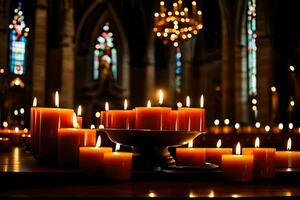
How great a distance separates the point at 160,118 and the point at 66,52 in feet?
65.0

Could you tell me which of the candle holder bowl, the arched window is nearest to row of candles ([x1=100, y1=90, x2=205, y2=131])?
the candle holder bowl

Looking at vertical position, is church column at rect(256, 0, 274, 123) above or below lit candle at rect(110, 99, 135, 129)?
above

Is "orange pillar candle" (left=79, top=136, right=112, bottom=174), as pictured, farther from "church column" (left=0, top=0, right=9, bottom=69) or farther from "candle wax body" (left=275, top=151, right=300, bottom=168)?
"church column" (left=0, top=0, right=9, bottom=69)

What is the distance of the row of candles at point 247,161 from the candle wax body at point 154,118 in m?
0.20

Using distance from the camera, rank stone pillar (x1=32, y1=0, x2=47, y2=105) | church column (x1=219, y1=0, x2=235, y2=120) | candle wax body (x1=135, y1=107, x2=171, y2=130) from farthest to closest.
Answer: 1. church column (x1=219, y1=0, x2=235, y2=120)
2. stone pillar (x1=32, y1=0, x2=47, y2=105)
3. candle wax body (x1=135, y1=107, x2=171, y2=130)

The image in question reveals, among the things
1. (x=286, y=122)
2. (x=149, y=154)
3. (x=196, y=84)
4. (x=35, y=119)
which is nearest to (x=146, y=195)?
(x=149, y=154)

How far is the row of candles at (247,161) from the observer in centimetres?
240

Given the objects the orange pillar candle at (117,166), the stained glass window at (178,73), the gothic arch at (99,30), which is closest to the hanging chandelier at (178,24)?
the orange pillar candle at (117,166)

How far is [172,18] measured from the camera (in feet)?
47.5

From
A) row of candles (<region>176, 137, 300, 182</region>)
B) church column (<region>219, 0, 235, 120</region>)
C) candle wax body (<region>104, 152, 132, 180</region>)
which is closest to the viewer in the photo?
candle wax body (<region>104, 152, 132, 180</region>)

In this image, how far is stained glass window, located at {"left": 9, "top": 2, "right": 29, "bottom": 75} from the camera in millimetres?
25356

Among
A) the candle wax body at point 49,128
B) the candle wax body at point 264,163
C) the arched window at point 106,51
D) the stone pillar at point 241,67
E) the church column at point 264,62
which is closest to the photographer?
the candle wax body at point 264,163

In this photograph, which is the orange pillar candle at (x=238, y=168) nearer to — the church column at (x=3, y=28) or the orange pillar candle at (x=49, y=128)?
the orange pillar candle at (x=49, y=128)

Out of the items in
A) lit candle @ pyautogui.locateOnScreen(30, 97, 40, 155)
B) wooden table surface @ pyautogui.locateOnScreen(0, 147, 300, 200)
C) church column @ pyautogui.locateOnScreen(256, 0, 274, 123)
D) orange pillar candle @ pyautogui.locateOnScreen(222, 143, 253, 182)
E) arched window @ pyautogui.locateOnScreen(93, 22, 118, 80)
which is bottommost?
wooden table surface @ pyautogui.locateOnScreen(0, 147, 300, 200)
